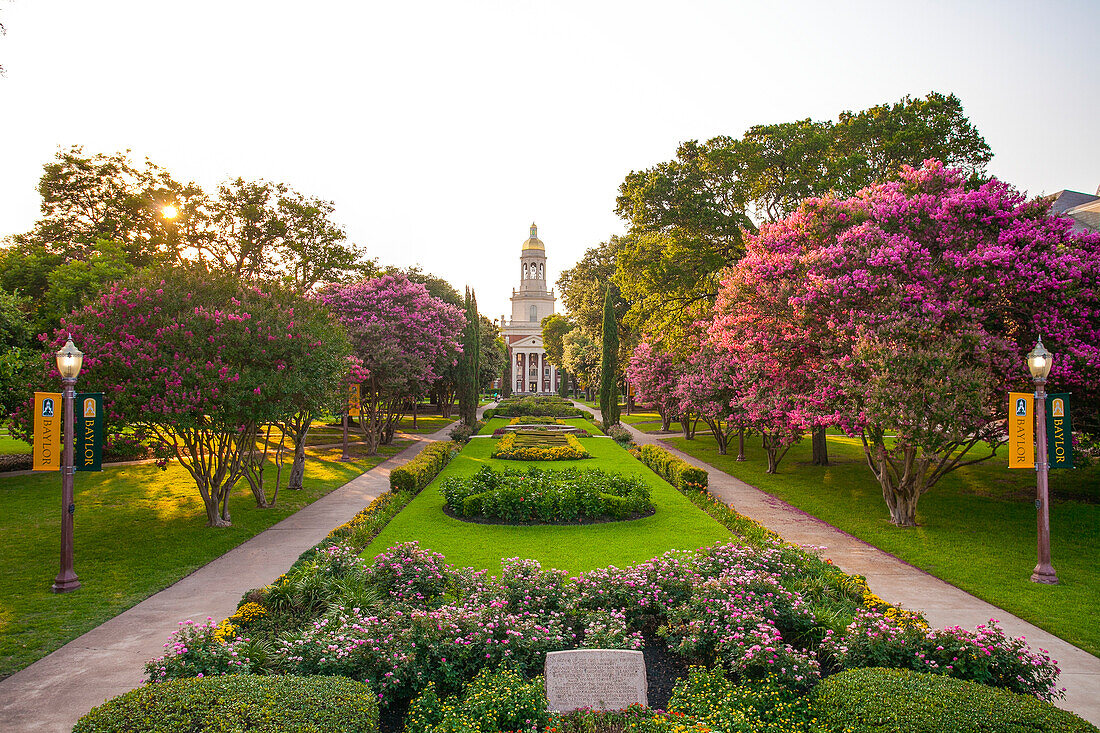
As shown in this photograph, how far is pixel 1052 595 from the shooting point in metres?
8.59

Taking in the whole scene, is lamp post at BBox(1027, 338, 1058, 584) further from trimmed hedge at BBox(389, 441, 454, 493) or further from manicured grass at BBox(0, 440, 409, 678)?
manicured grass at BBox(0, 440, 409, 678)

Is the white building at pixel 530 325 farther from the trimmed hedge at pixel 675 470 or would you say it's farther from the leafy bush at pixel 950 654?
the leafy bush at pixel 950 654

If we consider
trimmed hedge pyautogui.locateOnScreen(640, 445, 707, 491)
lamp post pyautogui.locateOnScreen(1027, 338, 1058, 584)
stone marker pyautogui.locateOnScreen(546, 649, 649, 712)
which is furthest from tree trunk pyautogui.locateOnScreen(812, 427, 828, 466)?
stone marker pyautogui.locateOnScreen(546, 649, 649, 712)

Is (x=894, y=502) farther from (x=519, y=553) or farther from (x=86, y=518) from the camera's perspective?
(x=86, y=518)

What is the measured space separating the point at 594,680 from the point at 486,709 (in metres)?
0.92

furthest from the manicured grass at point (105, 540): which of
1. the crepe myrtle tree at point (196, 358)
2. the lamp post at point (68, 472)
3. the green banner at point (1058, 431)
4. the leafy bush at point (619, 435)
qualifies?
the green banner at point (1058, 431)

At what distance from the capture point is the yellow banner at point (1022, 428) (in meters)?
9.81

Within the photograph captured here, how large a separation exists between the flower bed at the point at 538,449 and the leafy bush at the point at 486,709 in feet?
54.9

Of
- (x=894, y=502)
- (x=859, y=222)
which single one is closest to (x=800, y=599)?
(x=894, y=502)

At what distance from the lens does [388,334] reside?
2373cm

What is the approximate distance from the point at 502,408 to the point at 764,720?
42.3m

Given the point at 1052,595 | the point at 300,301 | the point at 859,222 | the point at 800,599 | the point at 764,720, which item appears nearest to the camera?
the point at 764,720

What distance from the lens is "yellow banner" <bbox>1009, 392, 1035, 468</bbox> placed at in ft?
32.2

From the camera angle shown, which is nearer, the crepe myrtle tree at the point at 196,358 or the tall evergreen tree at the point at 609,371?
the crepe myrtle tree at the point at 196,358
